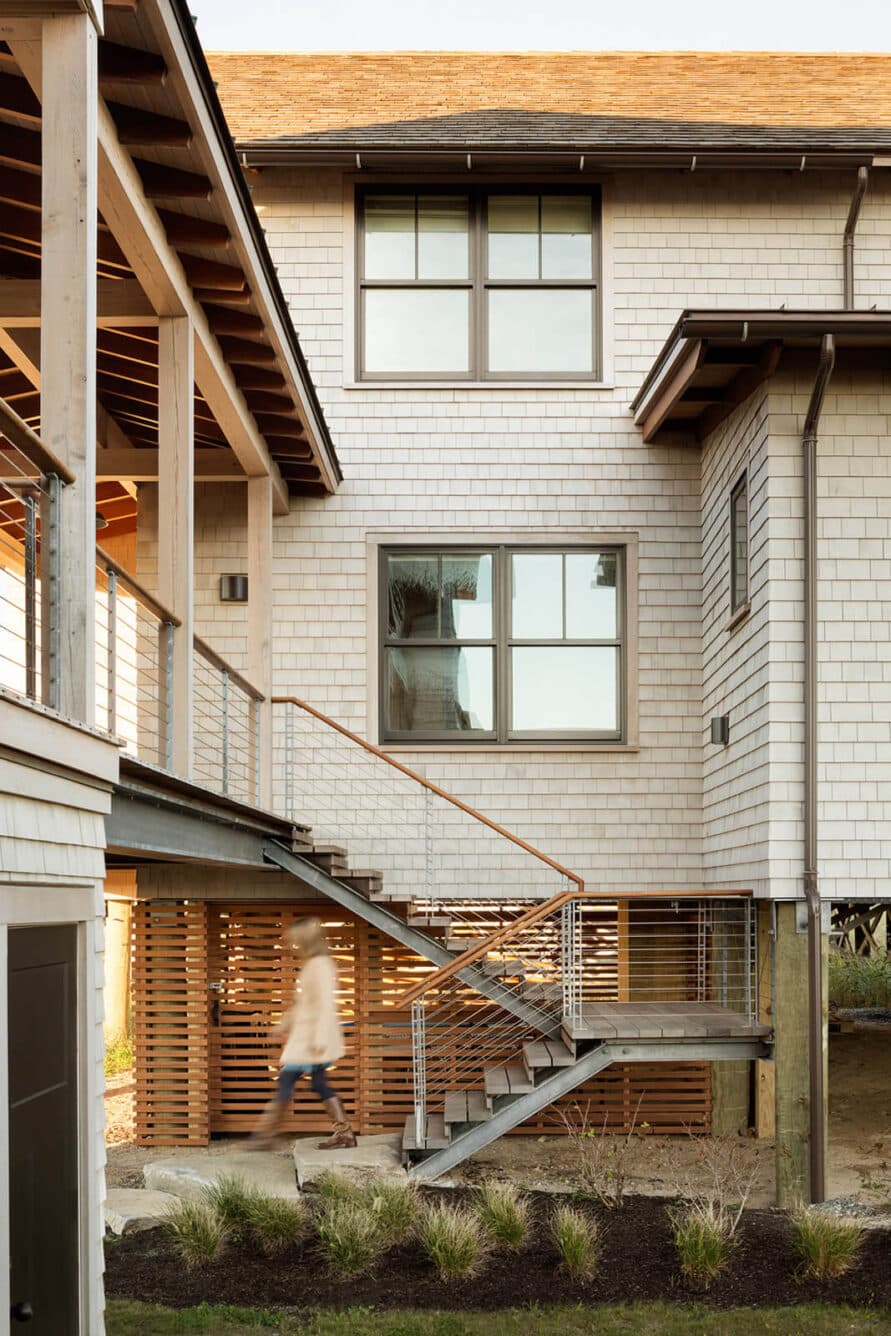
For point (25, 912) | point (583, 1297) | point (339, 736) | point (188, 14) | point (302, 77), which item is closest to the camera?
point (25, 912)

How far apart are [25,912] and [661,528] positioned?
9.33 metres

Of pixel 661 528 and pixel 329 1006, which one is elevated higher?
pixel 661 528

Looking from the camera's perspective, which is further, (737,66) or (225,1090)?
(737,66)

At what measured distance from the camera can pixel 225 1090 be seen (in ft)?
44.1

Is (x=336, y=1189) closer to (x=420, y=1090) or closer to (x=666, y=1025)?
(x=420, y=1090)

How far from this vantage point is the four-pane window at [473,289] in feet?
44.4

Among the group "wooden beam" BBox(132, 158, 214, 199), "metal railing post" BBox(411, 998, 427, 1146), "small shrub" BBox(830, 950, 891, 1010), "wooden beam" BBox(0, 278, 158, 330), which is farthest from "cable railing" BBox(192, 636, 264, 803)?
"small shrub" BBox(830, 950, 891, 1010)

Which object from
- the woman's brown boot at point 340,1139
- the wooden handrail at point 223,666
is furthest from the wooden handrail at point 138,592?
the woman's brown boot at point 340,1139

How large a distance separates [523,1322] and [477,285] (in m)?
8.65

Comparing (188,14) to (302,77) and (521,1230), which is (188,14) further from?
(302,77)

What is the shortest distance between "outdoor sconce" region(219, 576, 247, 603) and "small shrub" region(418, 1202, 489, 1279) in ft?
19.5


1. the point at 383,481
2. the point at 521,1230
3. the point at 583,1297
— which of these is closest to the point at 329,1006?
the point at 521,1230

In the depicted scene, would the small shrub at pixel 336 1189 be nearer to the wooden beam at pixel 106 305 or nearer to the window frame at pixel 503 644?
A: the window frame at pixel 503 644

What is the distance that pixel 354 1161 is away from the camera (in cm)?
1084
